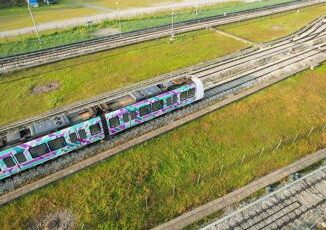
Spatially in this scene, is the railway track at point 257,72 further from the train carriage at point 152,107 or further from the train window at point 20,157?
the train window at point 20,157

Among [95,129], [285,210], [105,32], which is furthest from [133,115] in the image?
[105,32]

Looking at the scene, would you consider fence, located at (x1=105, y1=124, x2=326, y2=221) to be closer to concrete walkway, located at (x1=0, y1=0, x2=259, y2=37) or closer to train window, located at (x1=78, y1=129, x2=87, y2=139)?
train window, located at (x1=78, y1=129, x2=87, y2=139)

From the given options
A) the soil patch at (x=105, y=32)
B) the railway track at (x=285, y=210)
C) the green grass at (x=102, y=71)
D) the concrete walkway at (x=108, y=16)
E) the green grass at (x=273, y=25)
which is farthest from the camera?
the concrete walkway at (x=108, y=16)

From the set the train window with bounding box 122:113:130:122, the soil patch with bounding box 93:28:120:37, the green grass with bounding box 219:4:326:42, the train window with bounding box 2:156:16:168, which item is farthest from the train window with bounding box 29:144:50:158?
the green grass with bounding box 219:4:326:42

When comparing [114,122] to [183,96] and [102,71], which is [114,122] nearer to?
[183,96]

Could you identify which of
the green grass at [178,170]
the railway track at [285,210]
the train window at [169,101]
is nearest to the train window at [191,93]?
the train window at [169,101]

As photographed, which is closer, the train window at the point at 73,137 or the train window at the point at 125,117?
the train window at the point at 73,137
